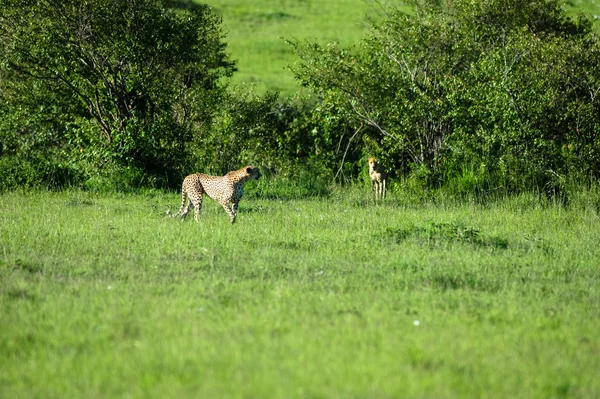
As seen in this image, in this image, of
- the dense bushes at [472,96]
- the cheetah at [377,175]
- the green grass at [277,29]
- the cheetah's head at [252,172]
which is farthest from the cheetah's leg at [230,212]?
the green grass at [277,29]

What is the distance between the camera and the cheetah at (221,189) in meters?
13.8

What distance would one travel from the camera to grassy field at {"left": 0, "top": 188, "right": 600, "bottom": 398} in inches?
237

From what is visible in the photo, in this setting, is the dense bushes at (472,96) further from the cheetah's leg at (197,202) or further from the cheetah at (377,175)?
the cheetah's leg at (197,202)

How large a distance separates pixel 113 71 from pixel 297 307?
11786 millimetres

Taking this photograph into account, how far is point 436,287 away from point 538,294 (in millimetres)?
1099

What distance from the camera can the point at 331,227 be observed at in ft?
43.7

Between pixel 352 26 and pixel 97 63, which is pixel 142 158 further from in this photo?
pixel 352 26

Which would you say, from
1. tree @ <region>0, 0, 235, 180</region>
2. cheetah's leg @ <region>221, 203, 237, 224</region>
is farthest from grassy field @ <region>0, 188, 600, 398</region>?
tree @ <region>0, 0, 235, 180</region>

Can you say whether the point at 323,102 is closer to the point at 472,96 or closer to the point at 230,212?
the point at 472,96

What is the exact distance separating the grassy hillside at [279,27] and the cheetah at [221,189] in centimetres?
2218

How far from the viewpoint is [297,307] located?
8.00 metres

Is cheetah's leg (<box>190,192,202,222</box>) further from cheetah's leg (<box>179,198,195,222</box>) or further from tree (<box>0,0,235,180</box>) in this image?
tree (<box>0,0,235,180</box>)

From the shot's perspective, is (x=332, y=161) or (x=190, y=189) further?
(x=332, y=161)

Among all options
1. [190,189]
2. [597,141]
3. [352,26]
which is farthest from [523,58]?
[352,26]
